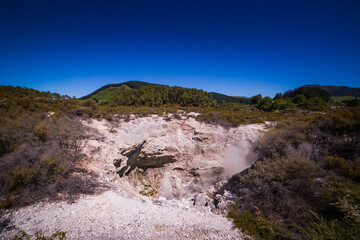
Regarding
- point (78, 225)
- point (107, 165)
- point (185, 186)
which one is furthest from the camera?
point (185, 186)

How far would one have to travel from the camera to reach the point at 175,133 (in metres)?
14.2

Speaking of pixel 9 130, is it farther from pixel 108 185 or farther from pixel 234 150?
pixel 234 150

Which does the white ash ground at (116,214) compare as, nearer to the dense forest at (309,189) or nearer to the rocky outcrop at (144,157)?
the rocky outcrop at (144,157)

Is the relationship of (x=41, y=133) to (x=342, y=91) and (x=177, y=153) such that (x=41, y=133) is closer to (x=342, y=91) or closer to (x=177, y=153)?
(x=177, y=153)

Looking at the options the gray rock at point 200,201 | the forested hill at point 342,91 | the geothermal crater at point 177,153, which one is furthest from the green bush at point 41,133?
the forested hill at point 342,91

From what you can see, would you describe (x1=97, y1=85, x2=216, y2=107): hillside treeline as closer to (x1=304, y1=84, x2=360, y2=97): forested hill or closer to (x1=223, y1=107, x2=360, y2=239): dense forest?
(x1=223, y1=107, x2=360, y2=239): dense forest

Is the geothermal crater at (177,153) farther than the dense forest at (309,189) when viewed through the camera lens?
Yes

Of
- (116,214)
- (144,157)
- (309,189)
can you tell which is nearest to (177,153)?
(144,157)

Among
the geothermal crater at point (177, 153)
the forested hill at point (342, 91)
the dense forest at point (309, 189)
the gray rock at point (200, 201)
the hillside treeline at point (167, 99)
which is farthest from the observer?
the forested hill at point (342, 91)

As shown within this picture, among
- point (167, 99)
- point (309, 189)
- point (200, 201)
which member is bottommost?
point (200, 201)

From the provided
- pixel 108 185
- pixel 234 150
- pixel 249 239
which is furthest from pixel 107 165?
pixel 234 150

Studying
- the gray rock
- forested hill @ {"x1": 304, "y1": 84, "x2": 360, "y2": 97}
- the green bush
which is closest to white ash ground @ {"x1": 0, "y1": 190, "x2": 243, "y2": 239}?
the gray rock

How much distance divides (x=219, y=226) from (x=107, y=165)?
249 inches

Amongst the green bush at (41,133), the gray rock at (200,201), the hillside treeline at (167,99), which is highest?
the hillside treeline at (167,99)
